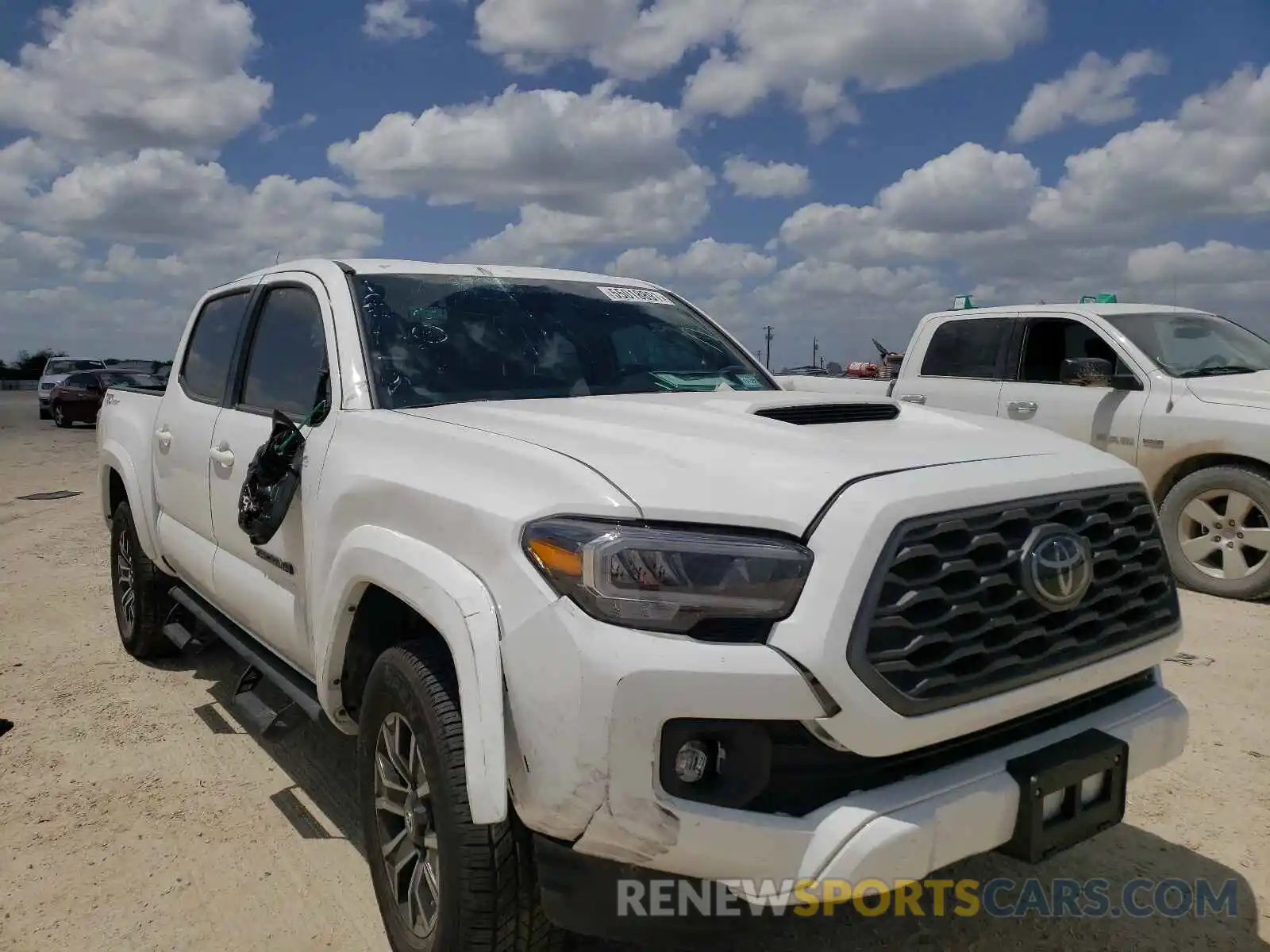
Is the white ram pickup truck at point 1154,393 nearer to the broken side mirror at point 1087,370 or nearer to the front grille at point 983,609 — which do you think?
the broken side mirror at point 1087,370

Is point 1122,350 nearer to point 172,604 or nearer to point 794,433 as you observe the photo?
point 794,433

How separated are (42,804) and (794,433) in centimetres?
301

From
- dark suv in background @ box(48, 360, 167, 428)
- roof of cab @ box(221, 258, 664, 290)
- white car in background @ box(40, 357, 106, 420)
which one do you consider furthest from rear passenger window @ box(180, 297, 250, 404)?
white car in background @ box(40, 357, 106, 420)

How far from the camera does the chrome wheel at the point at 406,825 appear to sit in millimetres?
2291

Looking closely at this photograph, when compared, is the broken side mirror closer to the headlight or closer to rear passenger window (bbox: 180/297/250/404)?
rear passenger window (bbox: 180/297/250/404)

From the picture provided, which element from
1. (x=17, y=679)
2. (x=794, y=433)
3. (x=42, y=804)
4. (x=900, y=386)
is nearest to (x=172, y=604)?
(x=17, y=679)

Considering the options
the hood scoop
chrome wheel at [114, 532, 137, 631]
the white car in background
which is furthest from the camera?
the white car in background

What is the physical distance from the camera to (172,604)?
4.89 m

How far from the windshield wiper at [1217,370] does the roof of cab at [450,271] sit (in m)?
4.55

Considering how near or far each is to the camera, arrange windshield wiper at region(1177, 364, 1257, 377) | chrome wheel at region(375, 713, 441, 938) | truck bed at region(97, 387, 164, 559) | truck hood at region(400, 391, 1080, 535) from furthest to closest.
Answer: windshield wiper at region(1177, 364, 1257, 377) < truck bed at region(97, 387, 164, 559) < chrome wheel at region(375, 713, 441, 938) < truck hood at region(400, 391, 1080, 535)

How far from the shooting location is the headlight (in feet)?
6.00

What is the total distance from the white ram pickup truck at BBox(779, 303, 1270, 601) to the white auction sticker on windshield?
3.95 ft

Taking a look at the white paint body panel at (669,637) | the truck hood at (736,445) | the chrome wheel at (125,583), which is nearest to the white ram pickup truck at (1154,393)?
the truck hood at (736,445)

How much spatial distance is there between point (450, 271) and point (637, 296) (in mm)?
769
